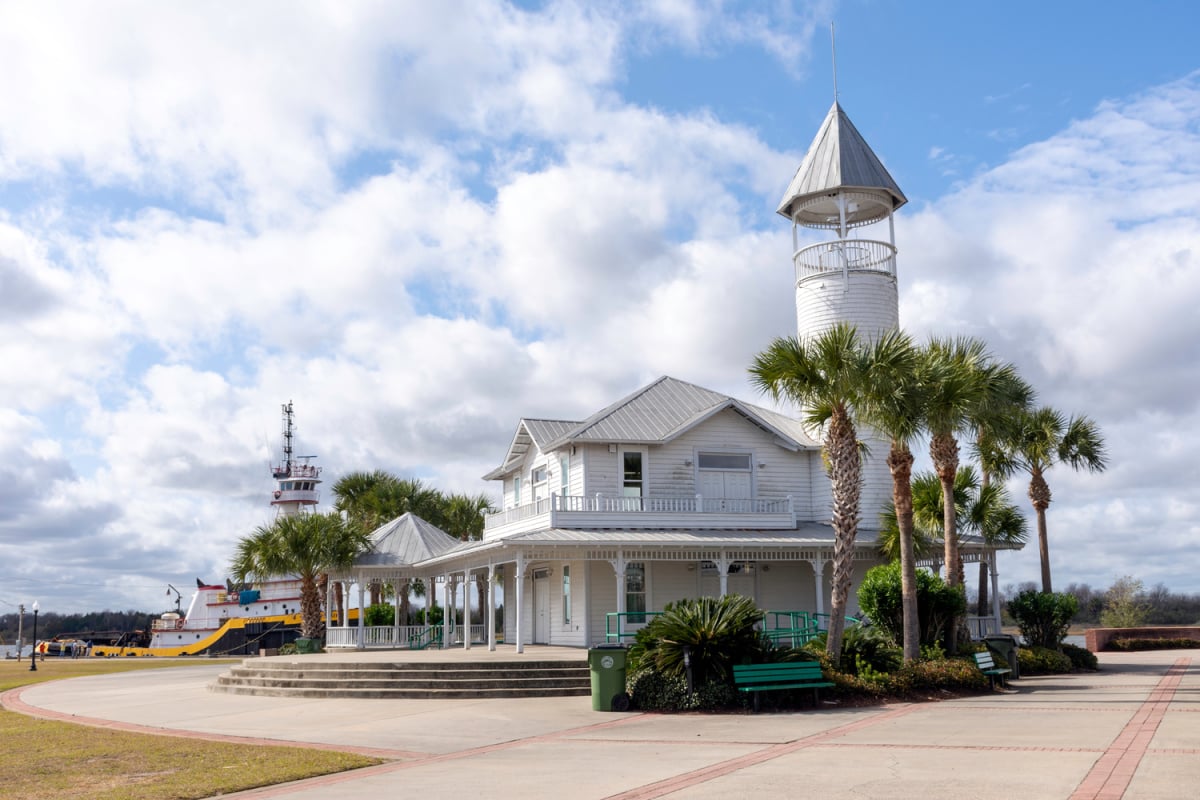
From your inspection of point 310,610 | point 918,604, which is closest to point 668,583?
point 918,604

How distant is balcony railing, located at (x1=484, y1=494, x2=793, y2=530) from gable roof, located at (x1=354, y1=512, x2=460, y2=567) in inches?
226

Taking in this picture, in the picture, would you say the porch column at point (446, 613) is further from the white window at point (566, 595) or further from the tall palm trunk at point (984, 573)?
the tall palm trunk at point (984, 573)

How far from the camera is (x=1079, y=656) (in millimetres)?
27500

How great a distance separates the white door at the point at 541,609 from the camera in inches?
1251

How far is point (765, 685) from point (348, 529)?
21202mm

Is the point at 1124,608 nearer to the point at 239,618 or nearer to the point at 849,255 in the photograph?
the point at 849,255

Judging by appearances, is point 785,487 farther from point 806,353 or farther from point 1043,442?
point 806,353

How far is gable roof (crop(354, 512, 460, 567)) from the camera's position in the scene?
117ft

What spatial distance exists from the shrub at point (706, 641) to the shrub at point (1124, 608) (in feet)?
93.5

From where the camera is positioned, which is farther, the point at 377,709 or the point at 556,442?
the point at 556,442

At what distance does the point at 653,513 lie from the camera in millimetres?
28438

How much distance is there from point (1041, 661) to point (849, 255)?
13.9m

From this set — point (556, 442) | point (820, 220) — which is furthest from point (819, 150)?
point (556, 442)

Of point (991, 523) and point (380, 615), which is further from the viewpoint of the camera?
point (380, 615)
